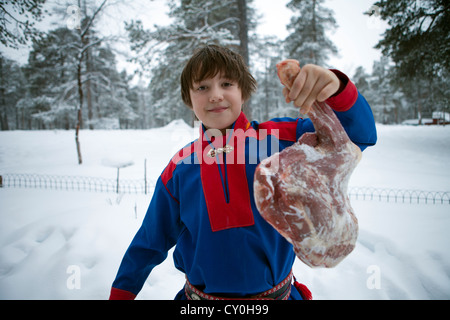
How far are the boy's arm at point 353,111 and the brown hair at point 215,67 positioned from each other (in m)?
0.47

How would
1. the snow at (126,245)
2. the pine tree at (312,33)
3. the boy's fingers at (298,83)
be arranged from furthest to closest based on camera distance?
the pine tree at (312,33), the snow at (126,245), the boy's fingers at (298,83)

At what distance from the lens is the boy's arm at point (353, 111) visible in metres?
0.75

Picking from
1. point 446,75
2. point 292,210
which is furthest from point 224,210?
point 446,75

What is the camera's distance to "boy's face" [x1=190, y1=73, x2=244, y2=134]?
993 mm

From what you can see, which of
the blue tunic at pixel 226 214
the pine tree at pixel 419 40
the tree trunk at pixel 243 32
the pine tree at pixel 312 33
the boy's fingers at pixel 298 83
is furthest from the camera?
the pine tree at pixel 312 33

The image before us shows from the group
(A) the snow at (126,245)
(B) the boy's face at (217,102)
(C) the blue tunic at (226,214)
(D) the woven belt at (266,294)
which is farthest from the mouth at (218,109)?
(A) the snow at (126,245)

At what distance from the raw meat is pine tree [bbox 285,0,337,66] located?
48.8 ft

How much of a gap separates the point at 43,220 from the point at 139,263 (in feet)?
9.44

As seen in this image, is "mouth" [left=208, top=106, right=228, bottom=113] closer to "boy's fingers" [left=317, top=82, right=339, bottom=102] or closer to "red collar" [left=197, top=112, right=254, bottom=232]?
"red collar" [left=197, top=112, right=254, bottom=232]

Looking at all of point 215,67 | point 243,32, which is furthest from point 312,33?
point 215,67

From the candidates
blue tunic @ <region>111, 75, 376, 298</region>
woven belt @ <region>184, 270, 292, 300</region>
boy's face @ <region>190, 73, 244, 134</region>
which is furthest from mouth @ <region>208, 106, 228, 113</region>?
woven belt @ <region>184, 270, 292, 300</region>

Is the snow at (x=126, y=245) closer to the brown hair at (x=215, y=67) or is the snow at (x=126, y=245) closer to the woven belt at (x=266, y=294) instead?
the woven belt at (x=266, y=294)

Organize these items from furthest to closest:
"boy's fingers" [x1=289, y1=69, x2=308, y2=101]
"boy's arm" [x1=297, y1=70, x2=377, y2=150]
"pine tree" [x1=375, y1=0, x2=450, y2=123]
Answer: "pine tree" [x1=375, y1=0, x2=450, y2=123]
"boy's arm" [x1=297, y1=70, x2=377, y2=150]
"boy's fingers" [x1=289, y1=69, x2=308, y2=101]

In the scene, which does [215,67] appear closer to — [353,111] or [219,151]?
[219,151]
